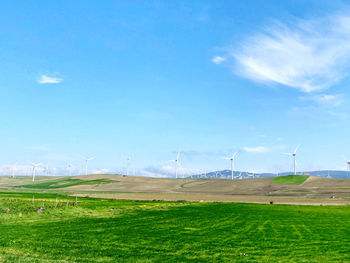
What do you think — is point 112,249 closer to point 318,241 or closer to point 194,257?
point 194,257

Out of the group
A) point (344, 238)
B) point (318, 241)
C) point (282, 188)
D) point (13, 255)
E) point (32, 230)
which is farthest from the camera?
point (282, 188)

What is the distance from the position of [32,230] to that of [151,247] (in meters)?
17.5

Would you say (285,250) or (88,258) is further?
(285,250)

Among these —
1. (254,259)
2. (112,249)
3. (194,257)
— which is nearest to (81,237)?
(112,249)

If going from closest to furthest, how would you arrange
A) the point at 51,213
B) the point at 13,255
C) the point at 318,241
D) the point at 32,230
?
the point at 13,255 → the point at 318,241 → the point at 32,230 → the point at 51,213

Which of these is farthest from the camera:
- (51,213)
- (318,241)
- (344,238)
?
(51,213)

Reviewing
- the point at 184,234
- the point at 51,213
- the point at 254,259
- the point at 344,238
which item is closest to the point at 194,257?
the point at 254,259

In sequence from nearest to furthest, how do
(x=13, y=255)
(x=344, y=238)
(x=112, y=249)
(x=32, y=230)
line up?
(x=13, y=255) < (x=112, y=249) < (x=344, y=238) < (x=32, y=230)

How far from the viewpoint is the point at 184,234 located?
122ft

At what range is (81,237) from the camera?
112 feet

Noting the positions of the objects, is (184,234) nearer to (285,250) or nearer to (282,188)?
(285,250)

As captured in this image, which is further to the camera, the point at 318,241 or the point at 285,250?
the point at 318,241

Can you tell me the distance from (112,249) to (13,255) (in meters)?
7.75

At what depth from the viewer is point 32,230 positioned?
127ft
